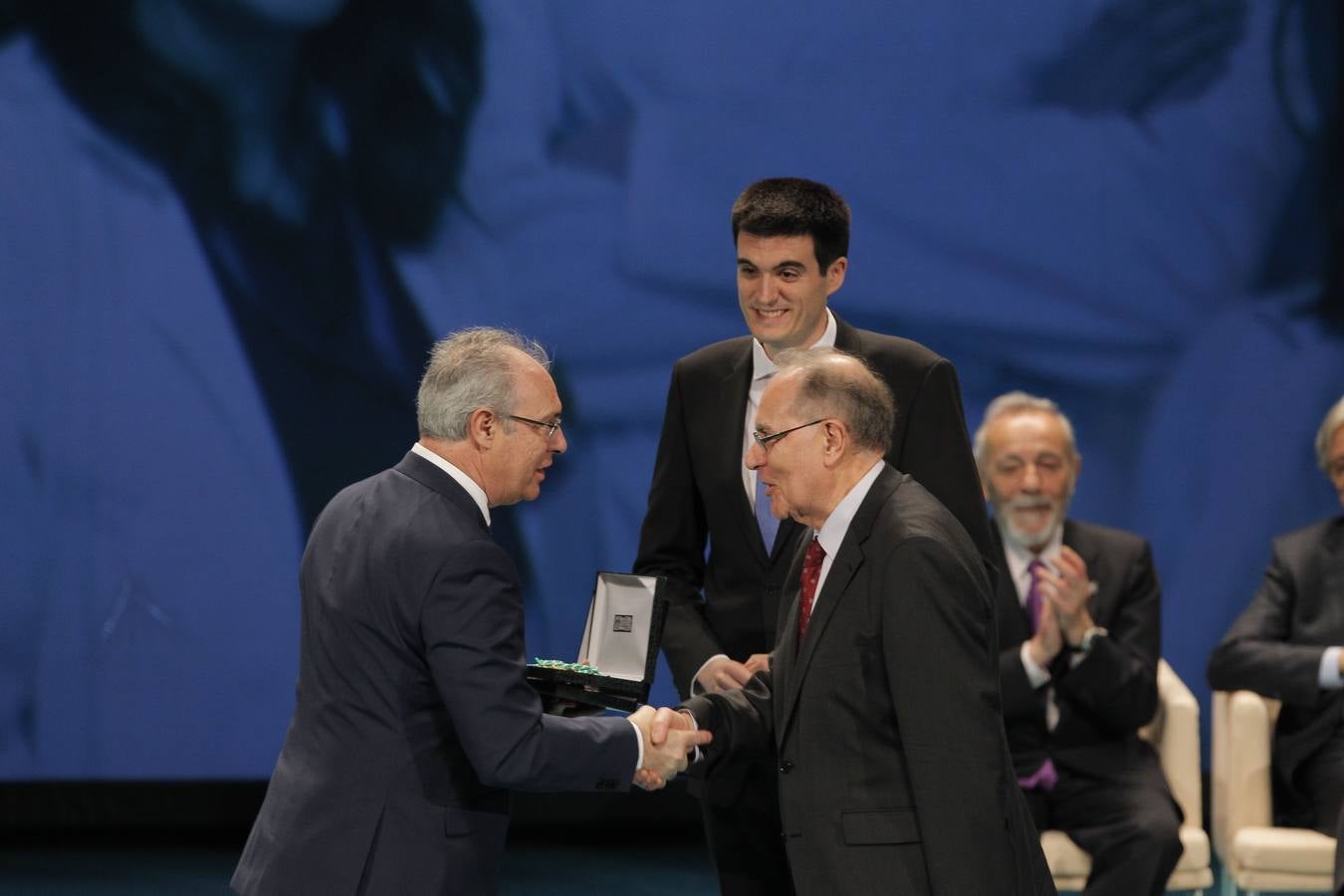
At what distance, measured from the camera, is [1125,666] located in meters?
4.35

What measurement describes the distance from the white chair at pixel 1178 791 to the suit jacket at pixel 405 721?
2089mm

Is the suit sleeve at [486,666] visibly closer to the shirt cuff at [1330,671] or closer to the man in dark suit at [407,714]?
the man in dark suit at [407,714]

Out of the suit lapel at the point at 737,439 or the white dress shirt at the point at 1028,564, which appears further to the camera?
the white dress shirt at the point at 1028,564

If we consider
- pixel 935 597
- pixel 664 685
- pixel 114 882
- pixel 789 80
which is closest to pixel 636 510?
pixel 664 685

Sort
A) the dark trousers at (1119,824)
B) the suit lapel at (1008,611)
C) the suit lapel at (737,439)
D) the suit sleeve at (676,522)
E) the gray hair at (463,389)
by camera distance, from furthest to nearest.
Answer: the suit lapel at (1008,611), the dark trousers at (1119,824), the suit sleeve at (676,522), the suit lapel at (737,439), the gray hair at (463,389)

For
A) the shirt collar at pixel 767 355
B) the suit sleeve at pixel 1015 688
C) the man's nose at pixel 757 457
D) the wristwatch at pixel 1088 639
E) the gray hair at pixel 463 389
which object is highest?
the shirt collar at pixel 767 355

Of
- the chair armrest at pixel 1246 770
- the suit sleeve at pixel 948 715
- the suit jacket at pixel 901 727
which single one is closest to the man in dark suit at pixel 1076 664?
the chair armrest at pixel 1246 770

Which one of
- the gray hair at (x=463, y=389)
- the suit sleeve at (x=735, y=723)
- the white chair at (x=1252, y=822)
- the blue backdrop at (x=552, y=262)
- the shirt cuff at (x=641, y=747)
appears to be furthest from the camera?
the blue backdrop at (x=552, y=262)

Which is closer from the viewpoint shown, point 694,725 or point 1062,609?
point 694,725

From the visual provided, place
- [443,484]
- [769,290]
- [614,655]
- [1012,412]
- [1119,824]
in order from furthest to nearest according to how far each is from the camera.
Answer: [1012,412] < [1119,824] < [769,290] < [614,655] < [443,484]

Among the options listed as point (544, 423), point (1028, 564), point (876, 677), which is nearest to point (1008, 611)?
point (1028, 564)

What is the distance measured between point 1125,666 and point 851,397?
6.45 feet

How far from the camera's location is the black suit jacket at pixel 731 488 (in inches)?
126

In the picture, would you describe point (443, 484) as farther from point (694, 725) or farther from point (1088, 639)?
point (1088, 639)
